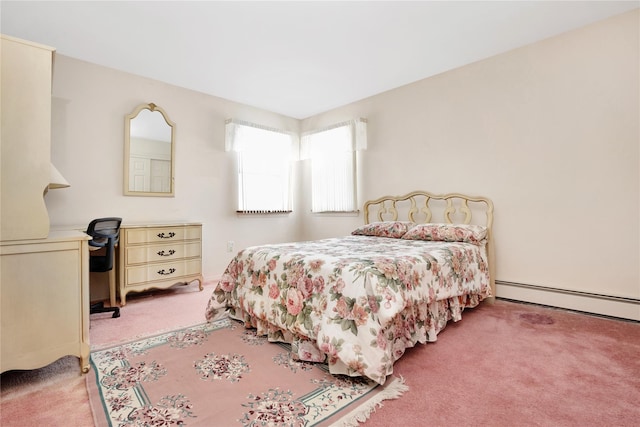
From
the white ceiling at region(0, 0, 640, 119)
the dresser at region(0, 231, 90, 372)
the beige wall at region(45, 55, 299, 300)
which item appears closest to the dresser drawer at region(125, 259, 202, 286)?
the beige wall at region(45, 55, 299, 300)

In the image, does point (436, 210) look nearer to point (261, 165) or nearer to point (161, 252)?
point (261, 165)

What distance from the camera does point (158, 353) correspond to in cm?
187

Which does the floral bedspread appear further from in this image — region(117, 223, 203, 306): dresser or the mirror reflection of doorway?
the mirror reflection of doorway

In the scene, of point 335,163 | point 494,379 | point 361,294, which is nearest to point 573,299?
point 494,379

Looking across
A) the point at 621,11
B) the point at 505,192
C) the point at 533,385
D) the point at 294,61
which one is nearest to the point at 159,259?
the point at 294,61

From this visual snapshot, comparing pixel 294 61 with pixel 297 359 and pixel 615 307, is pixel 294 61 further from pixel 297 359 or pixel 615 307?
pixel 615 307

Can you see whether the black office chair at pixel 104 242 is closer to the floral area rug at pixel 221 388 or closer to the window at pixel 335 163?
the floral area rug at pixel 221 388

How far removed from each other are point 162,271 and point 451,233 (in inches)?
112

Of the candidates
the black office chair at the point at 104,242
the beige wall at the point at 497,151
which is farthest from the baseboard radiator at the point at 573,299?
the black office chair at the point at 104,242

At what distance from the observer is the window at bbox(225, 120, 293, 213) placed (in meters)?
4.11

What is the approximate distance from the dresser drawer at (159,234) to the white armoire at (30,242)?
140 centimetres

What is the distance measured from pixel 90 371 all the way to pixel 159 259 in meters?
1.56

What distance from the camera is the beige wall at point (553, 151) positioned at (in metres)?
2.38

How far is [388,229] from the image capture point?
323 cm
